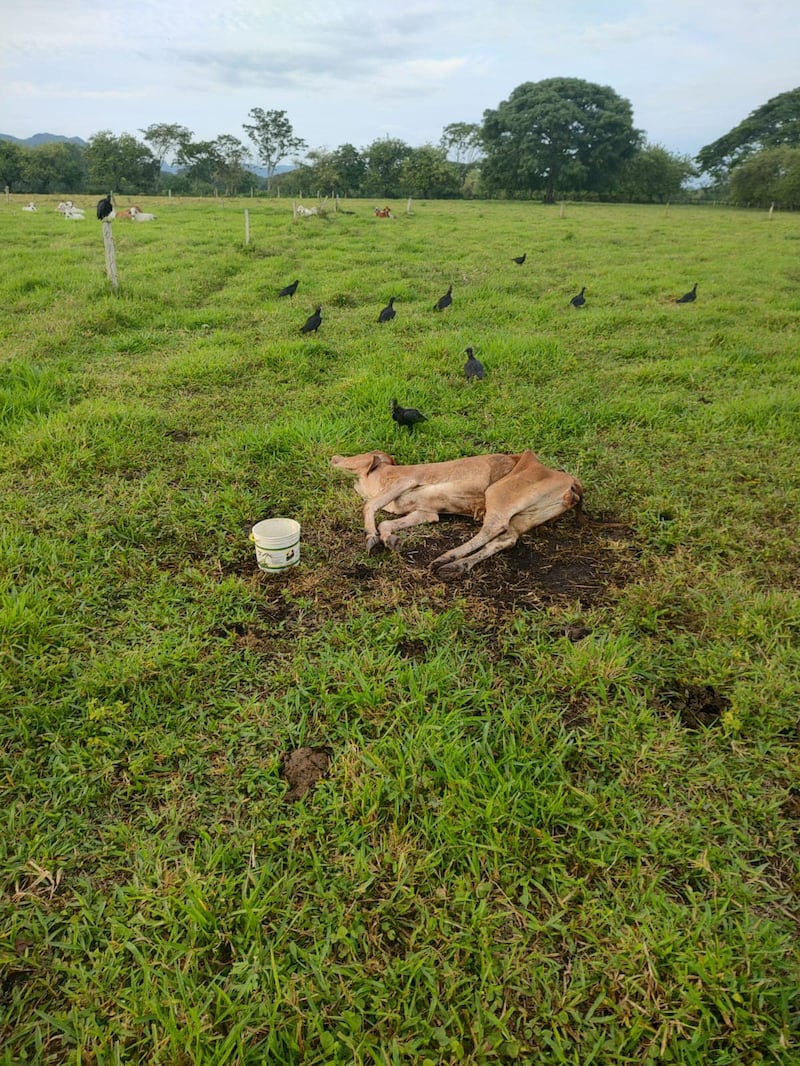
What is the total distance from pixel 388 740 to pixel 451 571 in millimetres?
1255

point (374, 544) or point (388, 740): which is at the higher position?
point (374, 544)

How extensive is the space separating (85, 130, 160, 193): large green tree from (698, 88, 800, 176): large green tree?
154 feet

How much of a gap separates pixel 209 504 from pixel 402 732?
7.52ft

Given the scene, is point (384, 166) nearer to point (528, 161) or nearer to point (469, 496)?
point (528, 161)

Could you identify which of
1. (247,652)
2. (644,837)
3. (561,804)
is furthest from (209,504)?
(644,837)

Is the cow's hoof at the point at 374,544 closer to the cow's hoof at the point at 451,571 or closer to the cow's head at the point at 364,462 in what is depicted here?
the cow's hoof at the point at 451,571

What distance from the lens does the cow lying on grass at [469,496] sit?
11.5 ft

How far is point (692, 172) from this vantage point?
1848 inches

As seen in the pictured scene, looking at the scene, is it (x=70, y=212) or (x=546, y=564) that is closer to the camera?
(x=546, y=564)

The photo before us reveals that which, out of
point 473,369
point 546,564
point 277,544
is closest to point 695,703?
point 546,564

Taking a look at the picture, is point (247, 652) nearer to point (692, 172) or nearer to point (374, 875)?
point (374, 875)

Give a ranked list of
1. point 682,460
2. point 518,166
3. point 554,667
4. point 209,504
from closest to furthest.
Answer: point 554,667
point 209,504
point 682,460
point 518,166

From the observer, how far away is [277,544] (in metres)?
3.33

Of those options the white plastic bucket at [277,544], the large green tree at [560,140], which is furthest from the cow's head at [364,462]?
the large green tree at [560,140]
